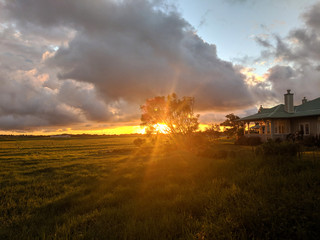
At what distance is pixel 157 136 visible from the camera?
29781 mm

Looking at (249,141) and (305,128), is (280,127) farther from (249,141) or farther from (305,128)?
(249,141)

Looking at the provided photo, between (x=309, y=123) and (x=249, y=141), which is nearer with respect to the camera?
(x=309, y=123)

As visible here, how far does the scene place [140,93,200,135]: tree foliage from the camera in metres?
29.0

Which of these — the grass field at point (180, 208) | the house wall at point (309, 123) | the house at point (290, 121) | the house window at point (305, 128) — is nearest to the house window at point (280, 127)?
the house at point (290, 121)

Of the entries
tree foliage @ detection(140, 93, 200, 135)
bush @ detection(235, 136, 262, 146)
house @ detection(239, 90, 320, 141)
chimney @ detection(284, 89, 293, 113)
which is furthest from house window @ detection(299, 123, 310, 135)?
tree foliage @ detection(140, 93, 200, 135)

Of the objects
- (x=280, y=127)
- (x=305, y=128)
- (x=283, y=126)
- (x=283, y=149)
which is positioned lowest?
(x=283, y=149)

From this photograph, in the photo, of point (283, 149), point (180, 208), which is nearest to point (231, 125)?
point (283, 149)

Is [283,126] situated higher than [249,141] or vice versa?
[283,126]

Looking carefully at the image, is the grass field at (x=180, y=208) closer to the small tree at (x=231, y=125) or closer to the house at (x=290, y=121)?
the house at (x=290, y=121)

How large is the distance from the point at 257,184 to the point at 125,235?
4470mm

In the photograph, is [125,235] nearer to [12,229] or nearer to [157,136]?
[12,229]

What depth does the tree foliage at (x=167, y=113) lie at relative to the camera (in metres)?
29.0

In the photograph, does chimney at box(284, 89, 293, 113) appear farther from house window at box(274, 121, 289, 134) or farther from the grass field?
the grass field

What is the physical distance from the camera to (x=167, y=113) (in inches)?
1158
